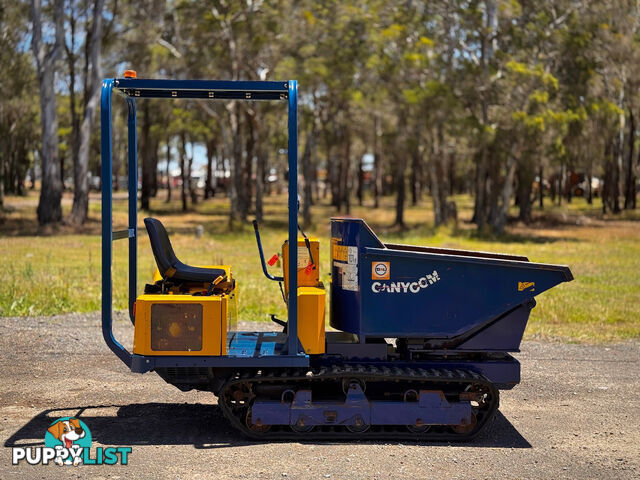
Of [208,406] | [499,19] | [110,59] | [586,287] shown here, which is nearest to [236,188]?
[110,59]

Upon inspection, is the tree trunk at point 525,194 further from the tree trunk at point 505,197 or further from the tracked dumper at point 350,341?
the tracked dumper at point 350,341

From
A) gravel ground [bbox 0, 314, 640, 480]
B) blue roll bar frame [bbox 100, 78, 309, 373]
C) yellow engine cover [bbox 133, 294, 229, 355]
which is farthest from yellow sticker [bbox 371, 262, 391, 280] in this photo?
gravel ground [bbox 0, 314, 640, 480]

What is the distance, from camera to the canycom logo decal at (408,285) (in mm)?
7391

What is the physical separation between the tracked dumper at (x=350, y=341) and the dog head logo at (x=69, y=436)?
748mm

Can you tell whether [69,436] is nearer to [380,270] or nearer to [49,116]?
[380,270]

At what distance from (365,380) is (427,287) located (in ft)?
3.16

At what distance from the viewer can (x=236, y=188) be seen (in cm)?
3766

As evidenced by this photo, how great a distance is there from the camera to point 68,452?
696 centimetres

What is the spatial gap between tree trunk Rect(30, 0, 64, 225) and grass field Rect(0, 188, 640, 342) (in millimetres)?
1299

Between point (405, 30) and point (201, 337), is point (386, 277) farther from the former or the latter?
point (405, 30)

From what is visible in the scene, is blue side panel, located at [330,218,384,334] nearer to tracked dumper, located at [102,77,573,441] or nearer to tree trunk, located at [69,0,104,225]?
tracked dumper, located at [102,77,573,441]

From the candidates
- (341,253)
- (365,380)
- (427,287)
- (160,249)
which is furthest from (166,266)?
(427,287)

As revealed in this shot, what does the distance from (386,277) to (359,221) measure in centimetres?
53

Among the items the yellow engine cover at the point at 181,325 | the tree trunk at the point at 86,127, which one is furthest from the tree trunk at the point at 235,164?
the yellow engine cover at the point at 181,325
